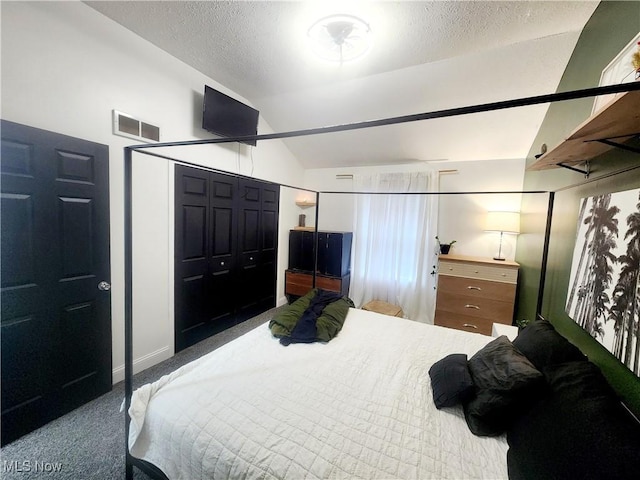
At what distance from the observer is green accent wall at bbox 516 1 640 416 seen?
3.89 feet

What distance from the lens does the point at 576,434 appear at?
31.5 inches

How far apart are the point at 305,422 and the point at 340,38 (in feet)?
7.60

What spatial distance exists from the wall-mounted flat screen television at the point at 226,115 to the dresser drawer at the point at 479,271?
102 inches

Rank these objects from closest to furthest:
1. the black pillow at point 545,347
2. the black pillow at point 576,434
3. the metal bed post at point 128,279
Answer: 1. the black pillow at point 576,434
2. the black pillow at point 545,347
3. the metal bed post at point 128,279

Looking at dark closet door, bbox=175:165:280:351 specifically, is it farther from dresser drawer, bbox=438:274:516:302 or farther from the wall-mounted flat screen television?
dresser drawer, bbox=438:274:516:302

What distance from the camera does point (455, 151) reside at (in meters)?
3.21

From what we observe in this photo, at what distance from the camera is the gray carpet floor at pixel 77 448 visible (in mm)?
1353

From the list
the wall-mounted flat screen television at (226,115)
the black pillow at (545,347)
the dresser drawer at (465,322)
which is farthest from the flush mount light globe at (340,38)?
the dresser drawer at (465,322)

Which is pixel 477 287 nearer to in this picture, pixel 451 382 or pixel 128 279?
pixel 451 382

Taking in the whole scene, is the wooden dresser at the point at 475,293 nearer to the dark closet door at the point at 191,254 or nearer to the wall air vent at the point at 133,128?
the dark closet door at the point at 191,254

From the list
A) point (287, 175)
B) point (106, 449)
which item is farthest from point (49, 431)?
point (287, 175)

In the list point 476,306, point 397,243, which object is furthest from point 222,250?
point 476,306

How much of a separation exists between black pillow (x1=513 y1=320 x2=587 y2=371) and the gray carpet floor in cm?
209

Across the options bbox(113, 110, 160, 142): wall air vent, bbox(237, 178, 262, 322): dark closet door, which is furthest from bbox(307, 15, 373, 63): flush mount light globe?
bbox(237, 178, 262, 322): dark closet door
